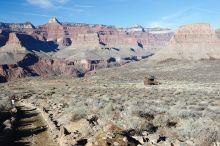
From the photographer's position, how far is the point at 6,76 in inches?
6304

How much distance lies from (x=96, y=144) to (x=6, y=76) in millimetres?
152254

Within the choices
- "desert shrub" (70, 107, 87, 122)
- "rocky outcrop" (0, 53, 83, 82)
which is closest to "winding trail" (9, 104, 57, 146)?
"desert shrub" (70, 107, 87, 122)

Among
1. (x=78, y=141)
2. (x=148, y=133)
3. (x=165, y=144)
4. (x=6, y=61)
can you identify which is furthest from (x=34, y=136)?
(x=6, y=61)

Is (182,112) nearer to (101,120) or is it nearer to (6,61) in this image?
(101,120)

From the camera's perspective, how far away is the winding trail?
747 inches

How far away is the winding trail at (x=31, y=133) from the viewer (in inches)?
747

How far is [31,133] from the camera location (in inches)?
851

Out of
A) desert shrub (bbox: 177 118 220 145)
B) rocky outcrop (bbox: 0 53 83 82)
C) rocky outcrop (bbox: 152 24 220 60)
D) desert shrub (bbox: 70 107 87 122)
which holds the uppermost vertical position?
desert shrub (bbox: 177 118 220 145)

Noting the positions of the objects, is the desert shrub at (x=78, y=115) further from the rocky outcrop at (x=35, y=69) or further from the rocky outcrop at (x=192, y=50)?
the rocky outcrop at (x=192, y=50)

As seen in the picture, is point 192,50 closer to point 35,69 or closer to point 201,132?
point 35,69

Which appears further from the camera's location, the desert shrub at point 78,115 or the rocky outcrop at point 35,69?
the rocky outcrop at point 35,69

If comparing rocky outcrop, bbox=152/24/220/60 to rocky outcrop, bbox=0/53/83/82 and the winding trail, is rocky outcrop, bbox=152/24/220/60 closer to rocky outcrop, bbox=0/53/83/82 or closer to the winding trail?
rocky outcrop, bbox=0/53/83/82

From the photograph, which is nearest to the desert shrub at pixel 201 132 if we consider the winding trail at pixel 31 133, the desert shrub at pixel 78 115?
the winding trail at pixel 31 133

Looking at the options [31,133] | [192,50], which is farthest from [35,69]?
[31,133]
